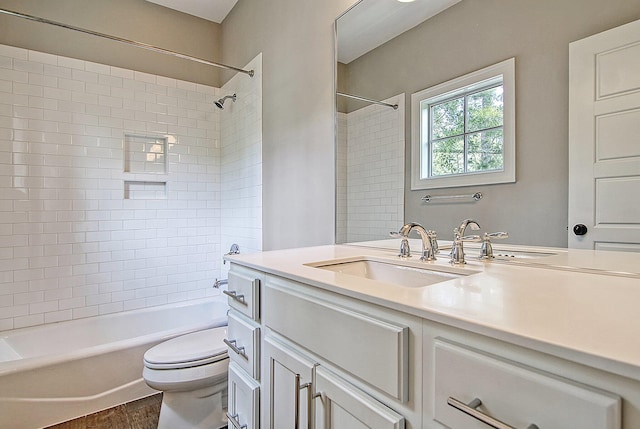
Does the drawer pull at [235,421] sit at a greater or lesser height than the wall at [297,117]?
lesser

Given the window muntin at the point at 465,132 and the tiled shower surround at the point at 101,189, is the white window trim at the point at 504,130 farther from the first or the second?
the tiled shower surround at the point at 101,189

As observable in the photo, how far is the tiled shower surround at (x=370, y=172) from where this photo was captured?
5.00 feet

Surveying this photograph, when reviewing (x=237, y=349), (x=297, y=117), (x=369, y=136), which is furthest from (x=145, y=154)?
(x=237, y=349)

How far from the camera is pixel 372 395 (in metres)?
0.72

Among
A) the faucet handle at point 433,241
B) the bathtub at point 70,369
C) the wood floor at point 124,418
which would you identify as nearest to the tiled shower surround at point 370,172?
the faucet handle at point 433,241

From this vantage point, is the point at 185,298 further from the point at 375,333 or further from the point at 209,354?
the point at 375,333

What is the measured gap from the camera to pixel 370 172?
1.68 m

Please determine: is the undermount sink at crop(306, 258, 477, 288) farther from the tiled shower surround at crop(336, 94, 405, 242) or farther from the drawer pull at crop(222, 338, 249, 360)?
the drawer pull at crop(222, 338, 249, 360)

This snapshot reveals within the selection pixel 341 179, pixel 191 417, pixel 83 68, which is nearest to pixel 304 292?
pixel 341 179

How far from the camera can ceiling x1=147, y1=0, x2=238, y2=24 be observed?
2.81m

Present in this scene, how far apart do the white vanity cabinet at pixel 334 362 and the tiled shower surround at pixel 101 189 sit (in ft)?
5.73

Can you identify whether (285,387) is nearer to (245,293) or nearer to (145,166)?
(245,293)

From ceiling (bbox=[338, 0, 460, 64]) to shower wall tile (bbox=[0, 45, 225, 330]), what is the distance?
1725 millimetres

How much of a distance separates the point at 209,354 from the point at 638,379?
1.68m
